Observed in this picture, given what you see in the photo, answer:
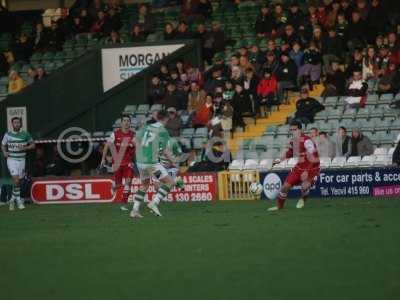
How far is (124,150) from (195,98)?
4.89 m

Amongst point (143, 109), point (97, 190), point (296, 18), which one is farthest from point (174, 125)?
point (296, 18)

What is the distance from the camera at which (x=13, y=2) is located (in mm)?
39188

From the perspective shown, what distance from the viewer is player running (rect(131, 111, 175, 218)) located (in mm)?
21156

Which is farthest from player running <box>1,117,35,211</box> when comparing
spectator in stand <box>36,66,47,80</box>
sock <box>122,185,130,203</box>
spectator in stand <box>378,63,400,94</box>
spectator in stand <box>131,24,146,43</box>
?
spectator in stand <box>378,63,400,94</box>

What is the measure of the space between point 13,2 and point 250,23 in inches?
416

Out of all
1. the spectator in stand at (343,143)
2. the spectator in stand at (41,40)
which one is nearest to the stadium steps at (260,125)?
the spectator in stand at (343,143)

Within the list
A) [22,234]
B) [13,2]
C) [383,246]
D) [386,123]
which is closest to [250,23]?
[386,123]

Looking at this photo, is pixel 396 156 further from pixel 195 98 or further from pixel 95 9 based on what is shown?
pixel 95 9

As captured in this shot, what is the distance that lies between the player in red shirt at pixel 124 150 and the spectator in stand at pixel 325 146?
14.7 ft

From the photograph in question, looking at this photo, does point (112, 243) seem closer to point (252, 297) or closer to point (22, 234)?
point (22, 234)

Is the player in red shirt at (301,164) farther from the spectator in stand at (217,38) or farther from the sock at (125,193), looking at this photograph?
the spectator in stand at (217,38)

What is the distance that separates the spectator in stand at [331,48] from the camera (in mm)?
28875

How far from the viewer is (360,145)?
26094 millimetres

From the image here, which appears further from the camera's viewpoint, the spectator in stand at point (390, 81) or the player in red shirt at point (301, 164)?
the spectator in stand at point (390, 81)
